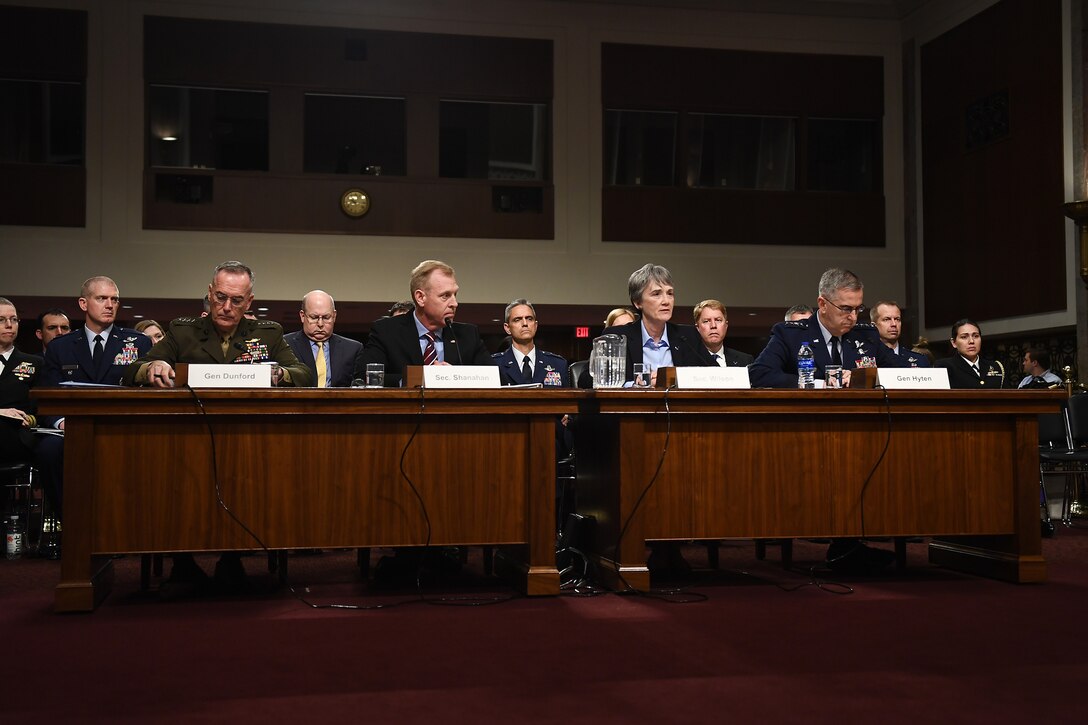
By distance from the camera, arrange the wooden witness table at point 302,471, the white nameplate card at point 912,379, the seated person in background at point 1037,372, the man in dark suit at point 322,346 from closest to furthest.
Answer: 1. the wooden witness table at point 302,471
2. the white nameplate card at point 912,379
3. the man in dark suit at point 322,346
4. the seated person in background at point 1037,372

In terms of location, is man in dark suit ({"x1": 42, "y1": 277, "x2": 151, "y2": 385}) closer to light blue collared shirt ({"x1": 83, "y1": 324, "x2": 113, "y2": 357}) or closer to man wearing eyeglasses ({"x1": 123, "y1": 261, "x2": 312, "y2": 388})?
light blue collared shirt ({"x1": 83, "y1": 324, "x2": 113, "y2": 357})

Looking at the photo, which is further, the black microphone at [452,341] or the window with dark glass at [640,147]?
the window with dark glass at [640,147]

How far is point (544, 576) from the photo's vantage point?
3918 mm

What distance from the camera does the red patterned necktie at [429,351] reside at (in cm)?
450

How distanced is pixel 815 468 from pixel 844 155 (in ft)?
31.7

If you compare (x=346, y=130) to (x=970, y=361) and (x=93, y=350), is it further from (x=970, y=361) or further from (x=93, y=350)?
(x=970, y=361)

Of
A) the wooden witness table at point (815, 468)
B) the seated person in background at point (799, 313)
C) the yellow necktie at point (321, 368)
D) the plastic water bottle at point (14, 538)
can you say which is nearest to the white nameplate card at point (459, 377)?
the wooden witness table at point (815, 468)

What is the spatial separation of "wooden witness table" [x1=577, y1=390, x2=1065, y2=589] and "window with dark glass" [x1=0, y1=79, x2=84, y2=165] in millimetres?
9225

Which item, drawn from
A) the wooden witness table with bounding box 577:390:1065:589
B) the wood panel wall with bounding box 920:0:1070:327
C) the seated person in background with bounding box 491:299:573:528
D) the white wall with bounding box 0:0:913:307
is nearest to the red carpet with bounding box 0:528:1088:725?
the wooden witness table with bounding box 577:390:1065:589

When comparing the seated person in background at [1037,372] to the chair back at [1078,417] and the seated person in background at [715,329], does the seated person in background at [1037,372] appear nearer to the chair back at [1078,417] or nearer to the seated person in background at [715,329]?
the chair back at [1078,417]

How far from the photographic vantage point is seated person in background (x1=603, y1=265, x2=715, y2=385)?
183 inches

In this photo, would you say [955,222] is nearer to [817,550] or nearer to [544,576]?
[817,550]

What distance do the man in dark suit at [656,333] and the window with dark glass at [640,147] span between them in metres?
7.81

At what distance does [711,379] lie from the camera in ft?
13.3
